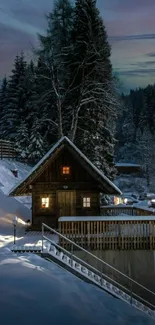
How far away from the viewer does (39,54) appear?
31.6 metres

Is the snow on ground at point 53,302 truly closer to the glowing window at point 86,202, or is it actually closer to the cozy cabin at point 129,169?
the glowing window at point 86,202

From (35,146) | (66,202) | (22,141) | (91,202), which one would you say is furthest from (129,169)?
(66,202)

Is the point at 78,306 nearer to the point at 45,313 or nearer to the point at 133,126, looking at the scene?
the point at 45,313

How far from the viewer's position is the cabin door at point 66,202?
2303 centimetres

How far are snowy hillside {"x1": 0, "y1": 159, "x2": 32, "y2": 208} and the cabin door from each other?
25.4 ft

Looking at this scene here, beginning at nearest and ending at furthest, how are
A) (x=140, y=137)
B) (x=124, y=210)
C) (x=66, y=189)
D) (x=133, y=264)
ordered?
1. (x=133, y=264)
2. (x=66, y=189)
3. (x=124, y=210)
4. (x=140, y=137)

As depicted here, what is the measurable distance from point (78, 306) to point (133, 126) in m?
88.2

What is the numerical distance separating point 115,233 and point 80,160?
19.9ft

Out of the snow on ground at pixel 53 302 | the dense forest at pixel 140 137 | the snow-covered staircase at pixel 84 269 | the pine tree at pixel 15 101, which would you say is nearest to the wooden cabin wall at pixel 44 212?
the snow-covered staircase at pixel 84 269

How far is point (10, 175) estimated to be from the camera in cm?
3512

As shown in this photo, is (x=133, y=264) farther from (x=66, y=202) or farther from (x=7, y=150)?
(x=7, y=150)

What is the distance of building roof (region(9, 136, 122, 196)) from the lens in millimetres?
21383

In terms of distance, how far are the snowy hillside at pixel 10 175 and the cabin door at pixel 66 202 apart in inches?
305

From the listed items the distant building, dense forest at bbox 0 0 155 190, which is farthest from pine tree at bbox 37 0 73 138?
the distant building
